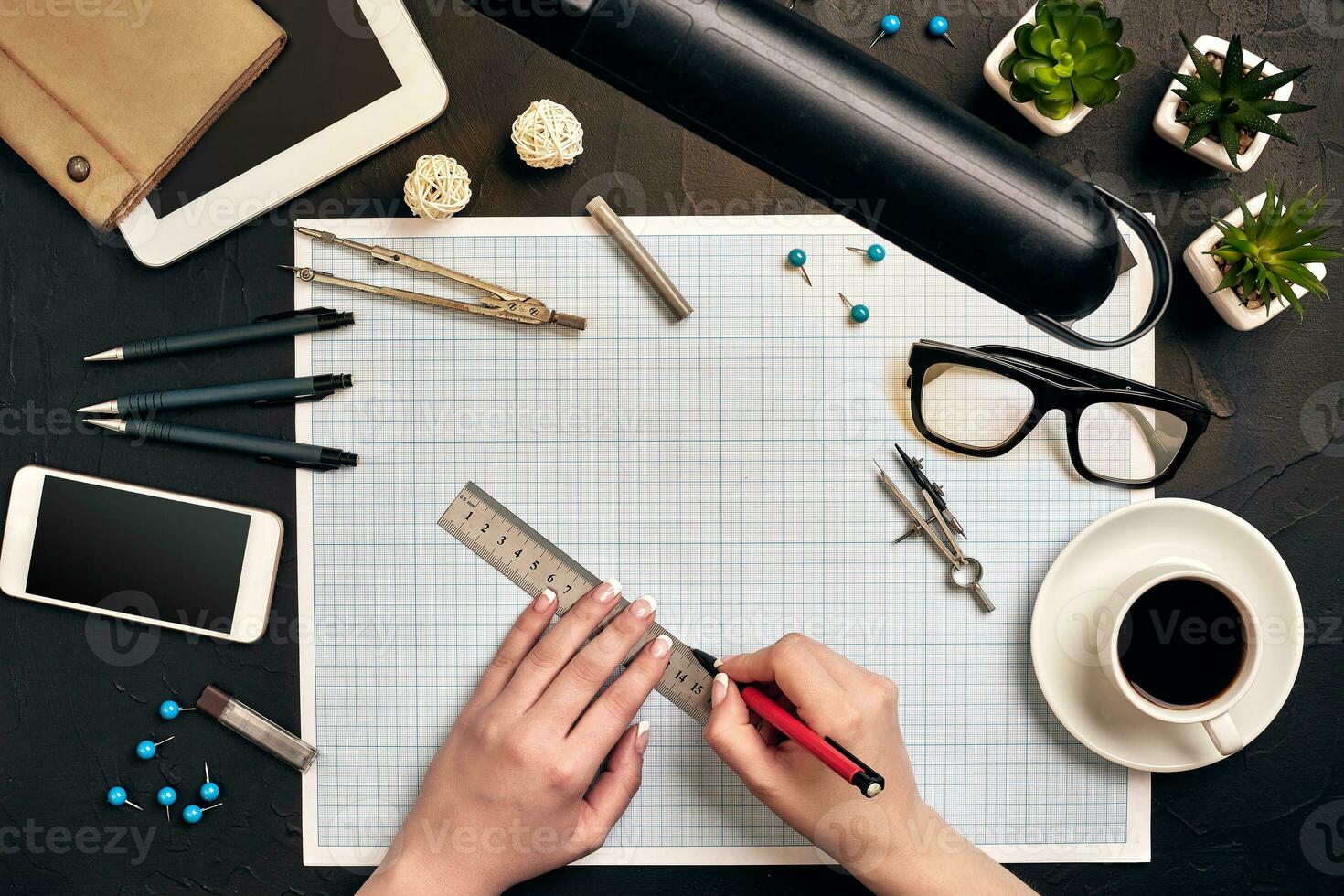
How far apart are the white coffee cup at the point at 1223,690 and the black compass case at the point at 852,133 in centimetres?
57

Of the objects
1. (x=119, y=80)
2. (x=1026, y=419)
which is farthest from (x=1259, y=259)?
(x=119, y=80)

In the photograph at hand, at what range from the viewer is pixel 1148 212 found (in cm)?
105

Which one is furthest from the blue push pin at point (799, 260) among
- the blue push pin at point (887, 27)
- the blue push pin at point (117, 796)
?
the blue push pin at point (117, 796)

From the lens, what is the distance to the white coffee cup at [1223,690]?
0.92 meters

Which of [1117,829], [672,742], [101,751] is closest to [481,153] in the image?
[672,742]

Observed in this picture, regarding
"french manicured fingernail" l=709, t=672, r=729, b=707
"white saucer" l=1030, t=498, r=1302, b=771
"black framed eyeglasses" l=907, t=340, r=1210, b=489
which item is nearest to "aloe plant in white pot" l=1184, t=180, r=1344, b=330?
"black framed eyeglasses" l=907, t=340, r=1210, b=489

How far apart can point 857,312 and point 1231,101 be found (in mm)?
444

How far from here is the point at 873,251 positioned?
3.46ft

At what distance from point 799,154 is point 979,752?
86 cm

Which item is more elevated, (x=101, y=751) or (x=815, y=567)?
(x=815, y=567)

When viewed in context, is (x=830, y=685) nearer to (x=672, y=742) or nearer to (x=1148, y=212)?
(x=672, y=742)

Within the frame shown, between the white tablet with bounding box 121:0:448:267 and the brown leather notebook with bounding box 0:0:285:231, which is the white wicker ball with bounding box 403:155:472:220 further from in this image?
the brown leather notebook with bounding box 0:0:285:231

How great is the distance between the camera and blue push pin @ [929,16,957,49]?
40.7 inches

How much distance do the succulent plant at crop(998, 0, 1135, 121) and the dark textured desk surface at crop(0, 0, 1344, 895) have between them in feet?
0.32
